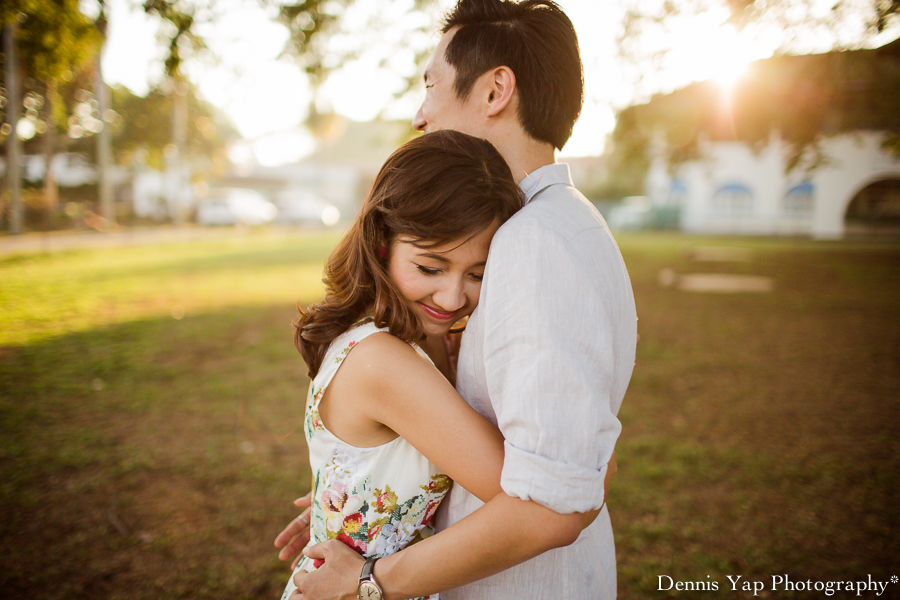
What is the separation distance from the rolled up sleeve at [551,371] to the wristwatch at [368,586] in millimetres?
464

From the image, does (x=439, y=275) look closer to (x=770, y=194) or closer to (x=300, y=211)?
(x=300, y=211)

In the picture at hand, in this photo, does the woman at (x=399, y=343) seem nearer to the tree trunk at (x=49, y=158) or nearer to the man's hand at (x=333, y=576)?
the man's hand at (x=333, y=576)

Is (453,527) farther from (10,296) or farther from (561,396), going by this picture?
(10,296)

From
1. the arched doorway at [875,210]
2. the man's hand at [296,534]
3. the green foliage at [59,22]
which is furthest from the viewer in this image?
the arched doorway at [875,210]

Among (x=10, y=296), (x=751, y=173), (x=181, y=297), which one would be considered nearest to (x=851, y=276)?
(x=181, y=297)

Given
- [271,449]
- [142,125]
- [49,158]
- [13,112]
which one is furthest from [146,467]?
[142,125]

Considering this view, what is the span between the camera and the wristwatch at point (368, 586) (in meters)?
1.28

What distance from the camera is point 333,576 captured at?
136 cm

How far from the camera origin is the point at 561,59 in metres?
1.50

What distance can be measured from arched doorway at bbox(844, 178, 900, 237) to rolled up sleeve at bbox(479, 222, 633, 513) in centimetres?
3791

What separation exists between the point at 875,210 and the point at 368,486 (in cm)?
4123

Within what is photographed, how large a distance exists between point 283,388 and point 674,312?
288 inches

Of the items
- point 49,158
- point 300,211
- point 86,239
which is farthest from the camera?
point 300,211

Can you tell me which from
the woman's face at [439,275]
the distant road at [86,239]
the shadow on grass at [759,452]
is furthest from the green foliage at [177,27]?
the distant road at [86,239]
